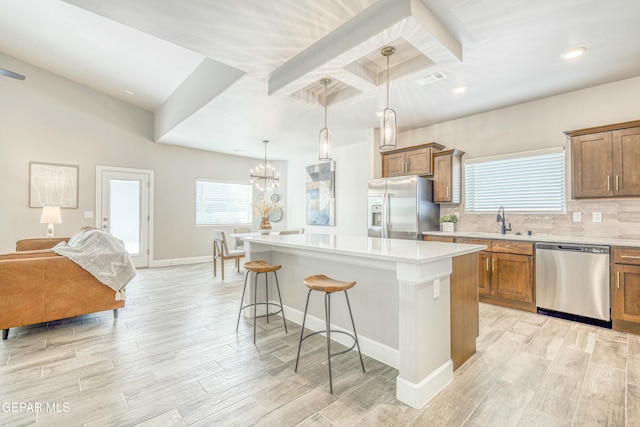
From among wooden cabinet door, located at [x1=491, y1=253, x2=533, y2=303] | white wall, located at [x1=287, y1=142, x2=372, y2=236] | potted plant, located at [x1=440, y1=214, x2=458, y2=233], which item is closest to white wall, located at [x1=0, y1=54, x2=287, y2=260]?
white wall, located at [x1=287, y1=142, x2=372, y2=236]

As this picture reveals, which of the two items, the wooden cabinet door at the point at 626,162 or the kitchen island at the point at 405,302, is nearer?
the kitchen island at the point at 405,302

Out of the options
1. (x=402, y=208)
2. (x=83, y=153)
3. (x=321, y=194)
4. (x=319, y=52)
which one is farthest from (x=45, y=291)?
(x=321, y=194)

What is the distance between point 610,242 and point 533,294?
3.05 feet

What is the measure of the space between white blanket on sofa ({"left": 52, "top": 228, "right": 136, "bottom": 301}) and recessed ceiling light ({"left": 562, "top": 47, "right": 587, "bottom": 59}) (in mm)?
5009

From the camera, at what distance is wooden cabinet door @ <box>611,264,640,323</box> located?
9.37ft

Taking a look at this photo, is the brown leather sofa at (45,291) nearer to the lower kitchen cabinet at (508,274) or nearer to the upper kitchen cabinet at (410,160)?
the upper kitchen cabinet at (410,160)

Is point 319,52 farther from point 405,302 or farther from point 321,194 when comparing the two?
point 321,194

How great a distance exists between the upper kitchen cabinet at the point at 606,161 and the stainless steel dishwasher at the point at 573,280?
706 mm

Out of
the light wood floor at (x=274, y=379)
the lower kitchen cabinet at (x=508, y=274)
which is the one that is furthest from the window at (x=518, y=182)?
the light wood floor at (x=274, y=379)

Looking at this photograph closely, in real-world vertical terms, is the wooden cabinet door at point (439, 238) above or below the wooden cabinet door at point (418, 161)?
below

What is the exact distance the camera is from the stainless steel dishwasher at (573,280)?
3.04m

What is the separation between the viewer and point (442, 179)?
14.7 ft

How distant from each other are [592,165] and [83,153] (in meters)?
7.93

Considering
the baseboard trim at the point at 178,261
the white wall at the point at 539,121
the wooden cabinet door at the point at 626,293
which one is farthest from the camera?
the baseboard trim at the point at 178,261
